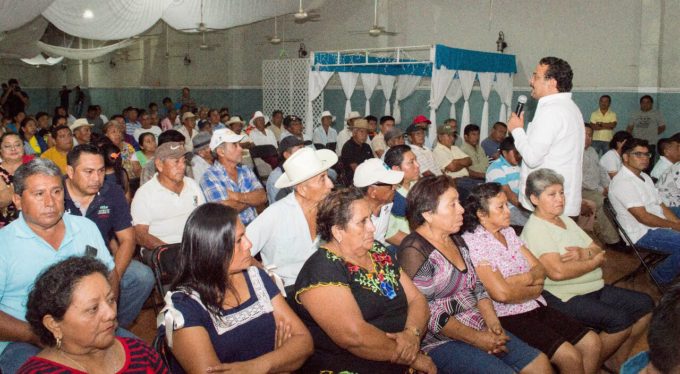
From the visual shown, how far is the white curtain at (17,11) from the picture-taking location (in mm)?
4941

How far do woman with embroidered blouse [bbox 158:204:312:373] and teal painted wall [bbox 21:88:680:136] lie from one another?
8763 millimetres

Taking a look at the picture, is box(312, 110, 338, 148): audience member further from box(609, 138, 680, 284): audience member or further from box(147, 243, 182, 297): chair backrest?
box(147, 243, 182, 297): chair backrest

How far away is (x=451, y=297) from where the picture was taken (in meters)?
2.49

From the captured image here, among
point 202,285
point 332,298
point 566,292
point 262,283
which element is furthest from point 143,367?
point 566,292

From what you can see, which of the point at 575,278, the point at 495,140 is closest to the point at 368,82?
the point at 495,140

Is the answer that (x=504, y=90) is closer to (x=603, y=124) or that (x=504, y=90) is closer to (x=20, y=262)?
(x=603, y=124)

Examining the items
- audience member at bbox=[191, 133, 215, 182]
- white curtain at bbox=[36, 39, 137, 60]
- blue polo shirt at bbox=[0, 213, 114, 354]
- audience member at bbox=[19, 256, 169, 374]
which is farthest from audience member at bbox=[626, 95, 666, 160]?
white curtain at bbox=[36, 39, 137, 60]

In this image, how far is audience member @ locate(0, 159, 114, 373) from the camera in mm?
2158

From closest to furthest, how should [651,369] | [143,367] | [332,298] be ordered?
[651,369] < [143,367] < [332,298]

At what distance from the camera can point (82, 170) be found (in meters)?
3.01

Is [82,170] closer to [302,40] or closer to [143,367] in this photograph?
[143,367]

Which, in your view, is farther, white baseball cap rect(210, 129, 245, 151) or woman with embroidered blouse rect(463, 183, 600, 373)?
white baseball cap rect(210, 129, 245, 151)

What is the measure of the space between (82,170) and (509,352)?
2.23 m

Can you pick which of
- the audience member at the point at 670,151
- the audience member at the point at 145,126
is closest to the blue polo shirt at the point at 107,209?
the audience member at the point at 670,151
